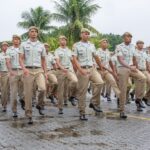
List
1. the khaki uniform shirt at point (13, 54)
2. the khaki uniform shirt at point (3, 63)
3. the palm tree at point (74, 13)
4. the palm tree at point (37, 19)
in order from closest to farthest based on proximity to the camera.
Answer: the khaki uniform shirt at point (13, 54)
the khaki uniform shirt at point (3, 63)
the palm tree at point (74, 13)
the palm tree at point (37, 19)

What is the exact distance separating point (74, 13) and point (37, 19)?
968 cm

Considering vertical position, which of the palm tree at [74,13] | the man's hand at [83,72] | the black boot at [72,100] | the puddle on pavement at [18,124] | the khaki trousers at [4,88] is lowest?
the puddle on pavement at [18,124]

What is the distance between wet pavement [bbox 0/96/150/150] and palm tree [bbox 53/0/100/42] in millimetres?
37289

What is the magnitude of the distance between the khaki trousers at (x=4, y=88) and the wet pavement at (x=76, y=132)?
1545 millimetres

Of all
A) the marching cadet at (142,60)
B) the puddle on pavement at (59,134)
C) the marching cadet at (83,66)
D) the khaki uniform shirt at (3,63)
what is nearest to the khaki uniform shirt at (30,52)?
the marching cadet at (83,66)

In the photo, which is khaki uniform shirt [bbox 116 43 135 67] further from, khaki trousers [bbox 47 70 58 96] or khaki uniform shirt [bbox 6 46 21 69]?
khaki trousers [bbox 47 70 58 96]

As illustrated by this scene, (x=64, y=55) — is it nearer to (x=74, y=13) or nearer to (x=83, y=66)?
(x=83, y=66)

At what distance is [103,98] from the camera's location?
1864cm

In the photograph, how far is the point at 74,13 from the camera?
5100cm

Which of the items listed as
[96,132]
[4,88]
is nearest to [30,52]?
[96,132]

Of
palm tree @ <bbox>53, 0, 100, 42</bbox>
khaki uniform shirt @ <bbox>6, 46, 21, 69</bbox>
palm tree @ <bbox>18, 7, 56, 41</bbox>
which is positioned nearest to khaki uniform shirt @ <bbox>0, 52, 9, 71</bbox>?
khaki uniform shirt @ <bbox>6, 46, 21, 69</bbox>

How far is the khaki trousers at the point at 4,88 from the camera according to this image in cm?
1444

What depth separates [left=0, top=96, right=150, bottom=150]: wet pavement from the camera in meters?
8.30

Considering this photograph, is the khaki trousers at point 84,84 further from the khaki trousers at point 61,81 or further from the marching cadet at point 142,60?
the marching cadet at point 142,60
